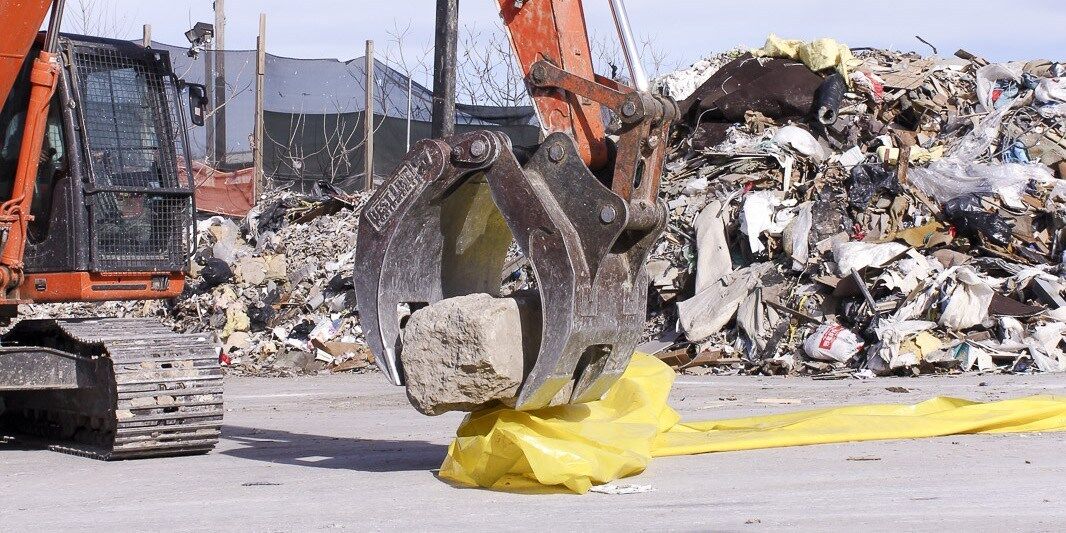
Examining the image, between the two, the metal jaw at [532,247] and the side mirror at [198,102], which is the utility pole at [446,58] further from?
the metal jaw at [532,247]

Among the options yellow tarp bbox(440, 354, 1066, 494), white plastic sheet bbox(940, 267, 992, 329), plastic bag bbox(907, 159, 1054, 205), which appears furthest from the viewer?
plastic bag bbox(907, 159, 1054, 205)

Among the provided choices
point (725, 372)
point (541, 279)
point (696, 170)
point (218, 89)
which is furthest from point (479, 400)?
point (218, 89)

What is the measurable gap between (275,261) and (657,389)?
10636mm

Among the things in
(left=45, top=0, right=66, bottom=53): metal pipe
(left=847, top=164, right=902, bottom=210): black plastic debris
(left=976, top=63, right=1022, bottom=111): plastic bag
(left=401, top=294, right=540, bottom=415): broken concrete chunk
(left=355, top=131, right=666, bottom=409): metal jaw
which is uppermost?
(left=976, top=63, right=1022, bottom=111): plastic bag

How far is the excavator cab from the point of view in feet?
24.1

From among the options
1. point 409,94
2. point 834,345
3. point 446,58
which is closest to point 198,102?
point 834,345

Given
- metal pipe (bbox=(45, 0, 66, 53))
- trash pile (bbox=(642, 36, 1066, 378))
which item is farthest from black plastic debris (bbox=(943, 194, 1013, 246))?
metal pipe (bbox=(45, 0, 66, 53))

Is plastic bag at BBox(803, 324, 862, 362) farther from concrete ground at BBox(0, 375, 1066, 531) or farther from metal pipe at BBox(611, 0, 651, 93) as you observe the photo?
metal pipe at BBox(611, 0, 651, 93)

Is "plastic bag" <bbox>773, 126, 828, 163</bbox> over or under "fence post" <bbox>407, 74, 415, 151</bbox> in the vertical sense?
under

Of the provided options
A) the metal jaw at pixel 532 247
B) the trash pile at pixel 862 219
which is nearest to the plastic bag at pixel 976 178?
the trash pile at pixel 862 219

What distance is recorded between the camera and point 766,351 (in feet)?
42.1

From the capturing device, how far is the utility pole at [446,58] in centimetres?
1491

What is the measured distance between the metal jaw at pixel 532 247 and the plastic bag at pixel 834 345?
688 cm

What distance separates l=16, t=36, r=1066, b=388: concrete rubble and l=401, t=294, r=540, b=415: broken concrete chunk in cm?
697
